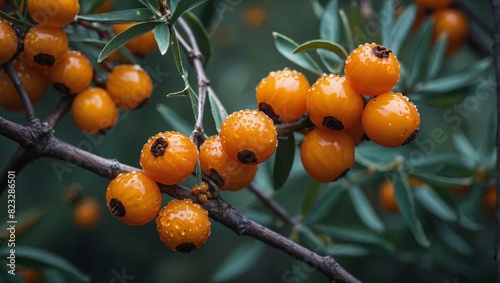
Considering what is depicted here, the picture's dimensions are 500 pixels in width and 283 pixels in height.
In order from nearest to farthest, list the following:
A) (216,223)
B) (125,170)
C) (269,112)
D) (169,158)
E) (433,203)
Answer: (169,158)
(125,170)
(269,112)
(433,203)
(216,223)

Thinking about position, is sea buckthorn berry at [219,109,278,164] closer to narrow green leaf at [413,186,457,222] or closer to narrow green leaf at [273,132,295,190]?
narrow green leaf at [273,132,295,190]

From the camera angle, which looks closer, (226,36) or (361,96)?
(361,96)

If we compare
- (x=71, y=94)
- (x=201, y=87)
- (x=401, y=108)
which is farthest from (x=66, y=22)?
(x=401, y=108)

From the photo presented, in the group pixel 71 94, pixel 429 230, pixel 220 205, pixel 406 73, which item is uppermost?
pixel 71 94

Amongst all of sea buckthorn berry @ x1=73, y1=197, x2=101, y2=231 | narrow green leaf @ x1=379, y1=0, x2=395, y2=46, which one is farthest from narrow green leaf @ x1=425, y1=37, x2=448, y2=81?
sea buckthorn berry @ x1=73, y1=197, x2=101, y2=231

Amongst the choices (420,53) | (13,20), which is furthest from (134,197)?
(420,53)

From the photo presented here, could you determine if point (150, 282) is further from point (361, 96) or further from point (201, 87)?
point (361, 96)

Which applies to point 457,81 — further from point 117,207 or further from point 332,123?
point 117,207
